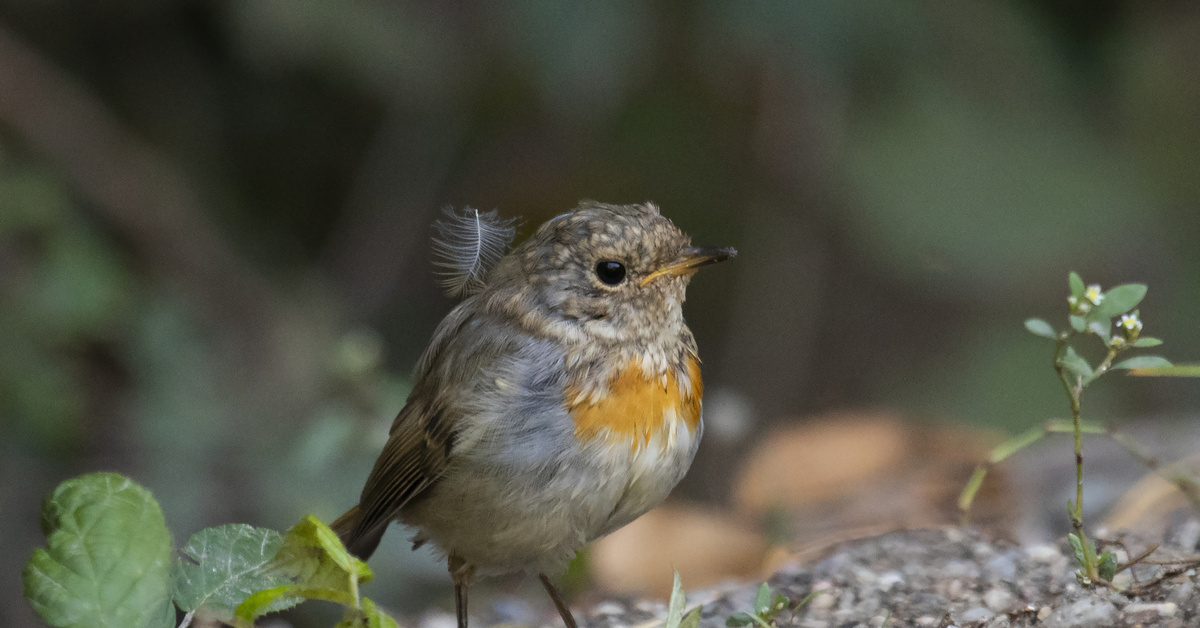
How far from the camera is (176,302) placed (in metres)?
4.53

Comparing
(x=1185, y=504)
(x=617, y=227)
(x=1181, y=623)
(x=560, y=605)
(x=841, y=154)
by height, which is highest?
(x=841, y=154)

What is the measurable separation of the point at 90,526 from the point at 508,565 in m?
1.20

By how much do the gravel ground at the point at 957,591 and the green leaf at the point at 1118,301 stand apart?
463 millimetres

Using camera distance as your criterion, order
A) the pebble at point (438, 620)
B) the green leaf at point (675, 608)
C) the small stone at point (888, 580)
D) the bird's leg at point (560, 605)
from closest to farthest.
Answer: the green leaf at point (675, 608) → the small stone at point (888, 580) → the bird's leg at point (560, 605) → the pebble at point (438, 620)

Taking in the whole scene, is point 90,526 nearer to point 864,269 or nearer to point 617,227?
point 617,227

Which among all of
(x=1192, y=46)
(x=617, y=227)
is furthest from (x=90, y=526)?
(x=1192, y=46)

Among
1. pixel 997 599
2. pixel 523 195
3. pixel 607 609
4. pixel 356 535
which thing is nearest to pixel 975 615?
pixel 997 599

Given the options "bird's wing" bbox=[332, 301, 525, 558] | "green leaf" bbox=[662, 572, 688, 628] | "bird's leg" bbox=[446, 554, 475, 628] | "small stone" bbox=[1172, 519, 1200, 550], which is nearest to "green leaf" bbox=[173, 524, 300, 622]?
"green leaf" bbox=[662, 572, 688, 628]

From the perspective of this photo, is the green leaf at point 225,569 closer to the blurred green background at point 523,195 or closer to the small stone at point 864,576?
the small stone at point 864,576

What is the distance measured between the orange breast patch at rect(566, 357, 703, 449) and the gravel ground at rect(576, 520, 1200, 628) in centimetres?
Result: 49

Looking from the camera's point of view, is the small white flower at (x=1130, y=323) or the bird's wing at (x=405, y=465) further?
the bird's wing at (x=405, y=465)

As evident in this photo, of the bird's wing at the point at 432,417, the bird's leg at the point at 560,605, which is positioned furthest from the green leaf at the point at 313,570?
the bird's leg at the point at 560,605

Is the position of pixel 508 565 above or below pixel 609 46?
below

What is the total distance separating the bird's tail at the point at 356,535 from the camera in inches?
120
